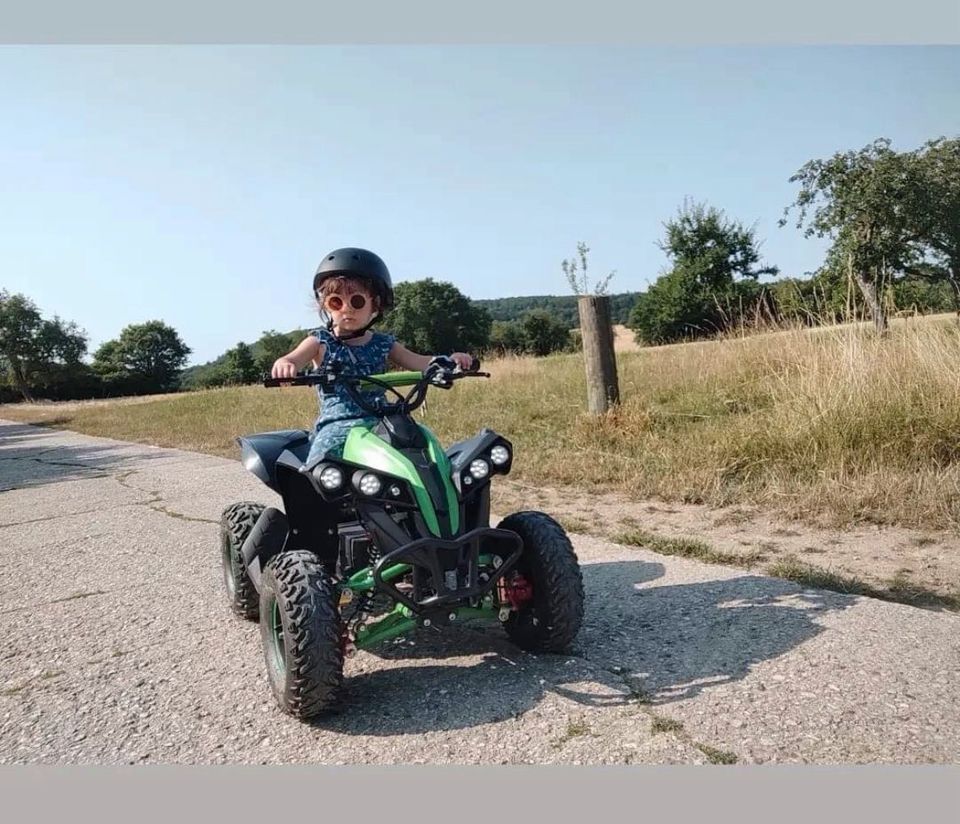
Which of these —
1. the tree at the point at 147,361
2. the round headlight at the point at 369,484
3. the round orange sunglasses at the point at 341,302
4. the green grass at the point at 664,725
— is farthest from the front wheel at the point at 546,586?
the tree at the point at 147,361

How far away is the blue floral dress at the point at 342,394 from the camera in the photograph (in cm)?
299

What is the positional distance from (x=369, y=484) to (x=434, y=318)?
28.5 feet

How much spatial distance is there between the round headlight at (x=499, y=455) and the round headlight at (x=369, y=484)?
45 cm

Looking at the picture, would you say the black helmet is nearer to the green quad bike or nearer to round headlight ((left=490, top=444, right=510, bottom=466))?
the green quad bike

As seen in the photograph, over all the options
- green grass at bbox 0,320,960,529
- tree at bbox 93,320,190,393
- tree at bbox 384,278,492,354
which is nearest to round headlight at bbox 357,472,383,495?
green grass at bbox 0,320,960,529

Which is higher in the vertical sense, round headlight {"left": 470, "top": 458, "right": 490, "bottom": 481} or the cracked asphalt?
round headlight {"left": 470, "top": 458, "right": 490, "bottom": 481}

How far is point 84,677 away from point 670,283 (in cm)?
1545

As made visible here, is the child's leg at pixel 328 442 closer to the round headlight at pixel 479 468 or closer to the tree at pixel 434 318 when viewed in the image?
the round headlight at pixel 479 468

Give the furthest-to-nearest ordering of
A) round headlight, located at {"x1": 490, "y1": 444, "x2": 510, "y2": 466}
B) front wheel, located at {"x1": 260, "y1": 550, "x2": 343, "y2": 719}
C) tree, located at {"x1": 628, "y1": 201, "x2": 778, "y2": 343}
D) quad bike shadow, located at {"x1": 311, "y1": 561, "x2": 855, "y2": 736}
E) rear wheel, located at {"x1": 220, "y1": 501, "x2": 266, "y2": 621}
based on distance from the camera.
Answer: tree, located at {"x1": 628, "y1": 201, "x2": 778, "y2": 343}, rear wheel, located at {"x1": 220, "y1": 501, "x2": 266, "y2": 621}, round headlight, located at {"x1": 490, "y1": 444, "x2": 510, "y2": 466}, quad bike shadow, located at {"x1": 311, "y1": 561, "x2": 855, "y2": 736}, front wheel, located at {"x1": 260, "y1": 550, "x2": 343, "y2": 719}

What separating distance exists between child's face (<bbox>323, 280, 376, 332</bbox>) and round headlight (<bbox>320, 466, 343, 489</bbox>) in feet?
2.58

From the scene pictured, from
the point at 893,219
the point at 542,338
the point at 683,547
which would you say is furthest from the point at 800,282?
the point at 542,338

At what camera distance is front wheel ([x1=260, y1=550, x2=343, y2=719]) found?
2496 millimetres

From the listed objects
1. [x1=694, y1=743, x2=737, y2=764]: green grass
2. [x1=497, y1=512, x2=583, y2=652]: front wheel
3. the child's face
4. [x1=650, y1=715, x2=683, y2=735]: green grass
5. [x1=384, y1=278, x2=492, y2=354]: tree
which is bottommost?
[x1=694, y1=743, x2=737, y2=764]: green grass

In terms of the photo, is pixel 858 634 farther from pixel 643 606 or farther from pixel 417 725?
pixel 417 725
